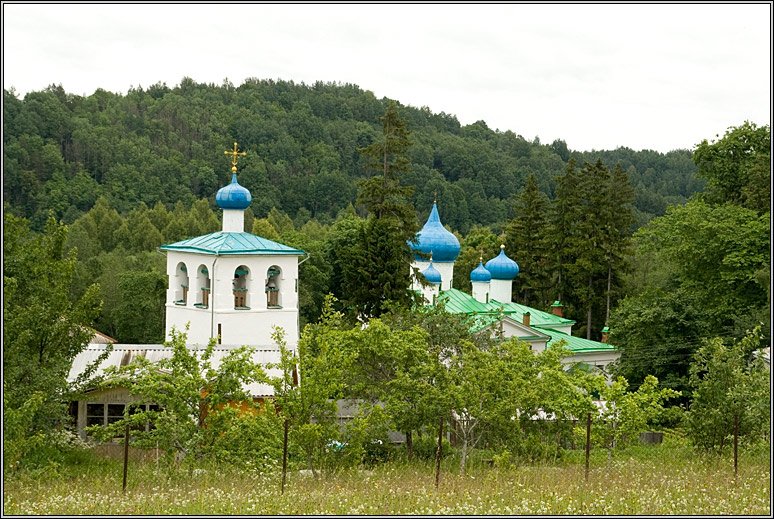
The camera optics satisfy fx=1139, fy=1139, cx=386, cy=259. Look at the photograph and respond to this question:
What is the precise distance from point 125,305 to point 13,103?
49852 millimetres

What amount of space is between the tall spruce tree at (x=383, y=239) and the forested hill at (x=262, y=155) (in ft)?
150

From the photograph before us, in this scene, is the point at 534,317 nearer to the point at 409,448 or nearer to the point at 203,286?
the point at 203,286

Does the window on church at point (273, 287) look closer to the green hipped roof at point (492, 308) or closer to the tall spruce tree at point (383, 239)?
the tall spruce tree at point (383, 239)

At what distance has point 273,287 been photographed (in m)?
28.7

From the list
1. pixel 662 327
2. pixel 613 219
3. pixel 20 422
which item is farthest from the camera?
pixel 613 219

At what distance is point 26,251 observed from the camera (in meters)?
16.6

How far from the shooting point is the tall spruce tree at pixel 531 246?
49812 mm

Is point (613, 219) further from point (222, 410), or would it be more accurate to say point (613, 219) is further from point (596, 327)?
point (222, 410)

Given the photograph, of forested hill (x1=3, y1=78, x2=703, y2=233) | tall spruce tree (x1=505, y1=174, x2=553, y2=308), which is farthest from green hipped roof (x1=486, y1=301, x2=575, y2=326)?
forested hill (x1=3, y1=78, x2=703, y2=233)

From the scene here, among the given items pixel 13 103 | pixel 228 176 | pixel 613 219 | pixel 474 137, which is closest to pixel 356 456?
pixel 613 219

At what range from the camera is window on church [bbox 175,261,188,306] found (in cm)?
2873

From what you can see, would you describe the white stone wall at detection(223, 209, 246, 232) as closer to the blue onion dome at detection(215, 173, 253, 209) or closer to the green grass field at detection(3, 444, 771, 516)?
the blue onion dome at detection(215, 173, 253, 209)

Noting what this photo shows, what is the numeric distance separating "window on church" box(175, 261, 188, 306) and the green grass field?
11.8 metres

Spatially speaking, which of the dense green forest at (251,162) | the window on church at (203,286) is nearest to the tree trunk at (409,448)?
the window on church at (203,286)
